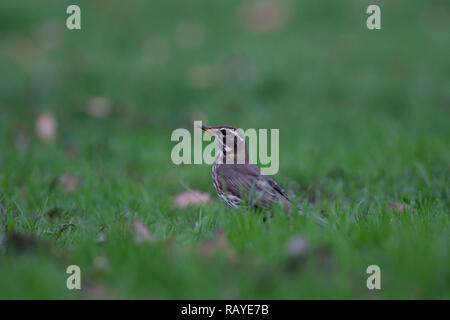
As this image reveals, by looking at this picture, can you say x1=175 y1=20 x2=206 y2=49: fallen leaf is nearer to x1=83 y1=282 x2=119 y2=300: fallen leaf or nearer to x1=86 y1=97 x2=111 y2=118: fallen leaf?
x1=86 y1=97 x2=111 y2=118: fallen leaf

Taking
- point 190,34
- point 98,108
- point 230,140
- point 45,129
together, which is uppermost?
point 190,34

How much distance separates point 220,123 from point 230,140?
2966 millimetres

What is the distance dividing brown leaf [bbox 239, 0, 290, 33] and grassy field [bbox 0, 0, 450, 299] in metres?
0.04

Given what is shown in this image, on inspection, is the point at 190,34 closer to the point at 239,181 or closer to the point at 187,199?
the point at 187,199

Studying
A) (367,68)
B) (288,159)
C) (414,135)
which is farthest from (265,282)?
(367,68)

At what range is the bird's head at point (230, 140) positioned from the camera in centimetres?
529

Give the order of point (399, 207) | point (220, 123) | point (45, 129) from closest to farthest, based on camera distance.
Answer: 1. point (399, 207)
2. point (45, 129)
3. point (220, 123)

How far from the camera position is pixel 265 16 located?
42.0 feet

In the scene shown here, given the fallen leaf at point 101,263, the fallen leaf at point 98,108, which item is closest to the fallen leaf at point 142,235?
the fallen leaf at point 101,263

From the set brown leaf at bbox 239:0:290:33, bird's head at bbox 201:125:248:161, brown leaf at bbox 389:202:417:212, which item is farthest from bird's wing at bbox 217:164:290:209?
brown leaf at bbox 239:0:290:33

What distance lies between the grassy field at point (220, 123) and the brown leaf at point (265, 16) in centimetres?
4

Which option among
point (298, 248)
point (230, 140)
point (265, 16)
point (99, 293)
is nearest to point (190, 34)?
point (265, 16)
